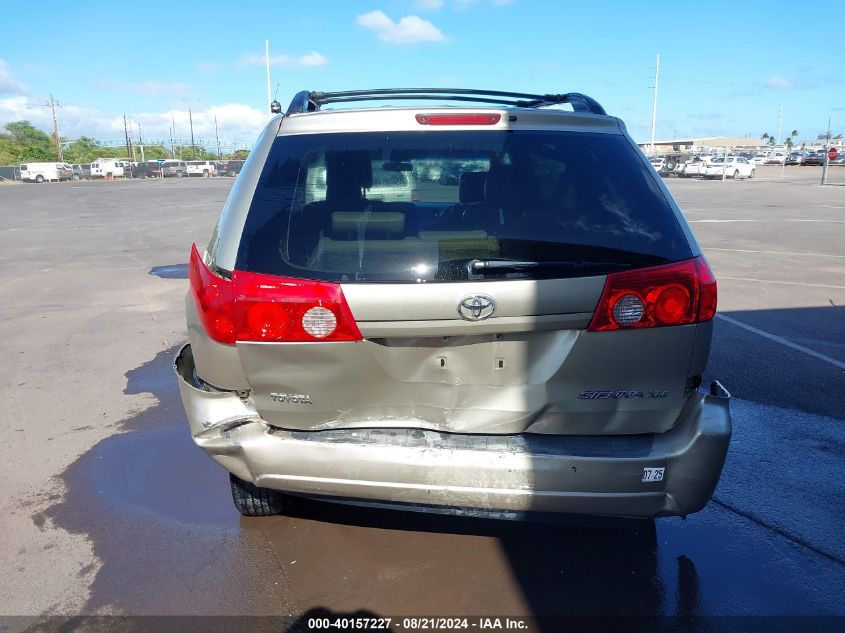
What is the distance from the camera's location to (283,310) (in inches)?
101

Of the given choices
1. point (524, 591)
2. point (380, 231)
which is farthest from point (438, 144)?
point (524, 591)

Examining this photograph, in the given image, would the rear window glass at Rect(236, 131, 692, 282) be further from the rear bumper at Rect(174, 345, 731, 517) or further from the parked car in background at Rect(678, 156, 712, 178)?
the parked car in background at Rect(678, 156, 712, 178)

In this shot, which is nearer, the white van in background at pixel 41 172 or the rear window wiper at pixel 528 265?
the rear window wiper at pixel 528 265

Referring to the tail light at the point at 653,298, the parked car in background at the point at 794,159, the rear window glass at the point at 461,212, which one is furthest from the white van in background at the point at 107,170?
the tail light at the point at 653,298

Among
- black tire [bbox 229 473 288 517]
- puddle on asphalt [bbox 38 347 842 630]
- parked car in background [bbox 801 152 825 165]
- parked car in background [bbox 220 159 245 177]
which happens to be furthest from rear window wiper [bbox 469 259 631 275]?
parked car in background [bbox 801 152 825 165]

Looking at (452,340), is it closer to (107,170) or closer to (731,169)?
(731,169)

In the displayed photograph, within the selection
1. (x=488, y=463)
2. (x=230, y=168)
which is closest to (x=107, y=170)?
(x=230, y=168)

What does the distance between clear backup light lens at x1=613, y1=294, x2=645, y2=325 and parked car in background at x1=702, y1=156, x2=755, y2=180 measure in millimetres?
45274

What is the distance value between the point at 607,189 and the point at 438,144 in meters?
0.71

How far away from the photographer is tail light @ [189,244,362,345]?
2539mm

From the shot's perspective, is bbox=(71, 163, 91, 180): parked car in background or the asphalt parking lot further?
bbox=(71, 163, 91, 180): parked car in background

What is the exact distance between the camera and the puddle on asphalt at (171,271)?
1045 cm

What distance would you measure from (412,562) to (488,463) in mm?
881

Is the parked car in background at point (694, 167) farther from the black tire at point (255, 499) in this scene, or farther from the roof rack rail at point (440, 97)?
the black tire at point (255, 499)
